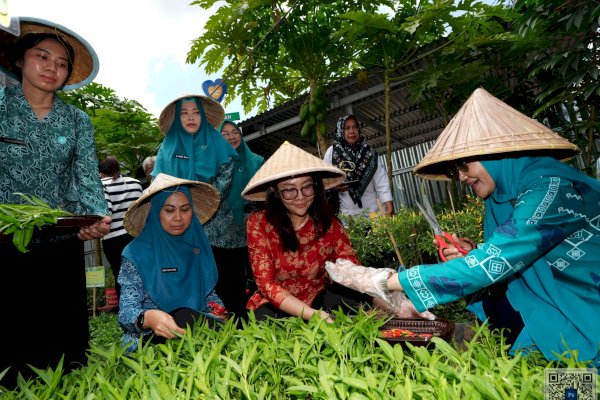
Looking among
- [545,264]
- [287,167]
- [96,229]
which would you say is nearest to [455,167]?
[545,264]

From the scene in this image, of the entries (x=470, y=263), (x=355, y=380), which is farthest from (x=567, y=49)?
(x=355, y=380)

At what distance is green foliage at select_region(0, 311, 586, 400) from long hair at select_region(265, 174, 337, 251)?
3.81ft

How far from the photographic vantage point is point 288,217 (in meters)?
3.01

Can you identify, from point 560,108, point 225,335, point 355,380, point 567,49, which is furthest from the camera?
point 560,108

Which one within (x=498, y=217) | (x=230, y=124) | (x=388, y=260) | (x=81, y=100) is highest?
(x=81, y=100)

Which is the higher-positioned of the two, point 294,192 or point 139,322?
point 294,192

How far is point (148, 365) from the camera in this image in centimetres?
161

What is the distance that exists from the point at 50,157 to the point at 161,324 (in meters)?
1.23

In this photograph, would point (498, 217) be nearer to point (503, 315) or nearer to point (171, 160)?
point (503, 315)

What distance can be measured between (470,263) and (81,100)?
1135 centimetres

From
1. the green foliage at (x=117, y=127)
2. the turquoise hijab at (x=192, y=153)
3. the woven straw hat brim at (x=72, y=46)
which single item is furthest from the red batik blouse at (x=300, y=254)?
the green foliage at (x=117, y=127)

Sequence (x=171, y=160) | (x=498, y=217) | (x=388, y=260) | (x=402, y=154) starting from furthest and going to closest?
(x=402, y=154) → (x=388, y=260) → (x=171, y=160) → (x=498, y=217)

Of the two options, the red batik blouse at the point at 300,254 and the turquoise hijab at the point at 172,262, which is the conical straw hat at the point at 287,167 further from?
the turquoise hijab at the point at 172,262

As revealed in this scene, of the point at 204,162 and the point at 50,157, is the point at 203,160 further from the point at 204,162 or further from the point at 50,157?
the point at 50,157
